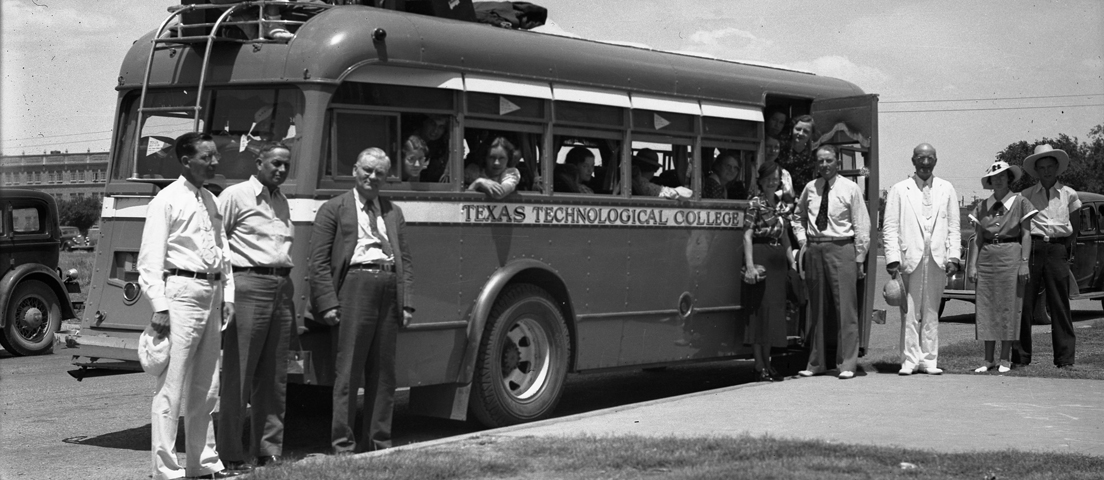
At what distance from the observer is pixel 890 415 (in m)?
9.41

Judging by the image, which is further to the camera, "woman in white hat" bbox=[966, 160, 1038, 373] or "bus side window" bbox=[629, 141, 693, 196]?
"woman in white hat" bbox=[966, 160, 1038, 373]

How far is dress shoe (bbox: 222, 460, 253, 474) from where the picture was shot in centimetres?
786

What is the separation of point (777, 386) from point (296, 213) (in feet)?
15.4

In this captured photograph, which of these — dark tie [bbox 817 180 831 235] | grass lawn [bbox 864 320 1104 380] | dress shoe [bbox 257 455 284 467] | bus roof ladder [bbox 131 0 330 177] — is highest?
bus roof ladder [bbox 131 0 330 177]

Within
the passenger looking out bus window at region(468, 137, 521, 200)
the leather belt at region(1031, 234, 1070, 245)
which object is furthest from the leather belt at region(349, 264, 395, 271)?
the leather belt at region(1031, 234, 1070, 245)

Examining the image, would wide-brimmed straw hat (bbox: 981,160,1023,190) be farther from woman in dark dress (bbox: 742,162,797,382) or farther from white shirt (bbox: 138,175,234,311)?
white shirt (bbox: 138,175,234,311)

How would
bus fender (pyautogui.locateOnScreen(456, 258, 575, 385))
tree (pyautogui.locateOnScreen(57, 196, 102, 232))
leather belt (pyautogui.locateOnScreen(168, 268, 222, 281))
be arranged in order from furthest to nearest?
tree (pyautogui.locateOnScreen(57, 196, 102, 232)) → bus fender (pyautogui.locateOnScreen(456, 258, 575, 385)) → leather belt (pyautogui.locateOnScreen(168, 268, 222, 281))

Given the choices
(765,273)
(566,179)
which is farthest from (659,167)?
(765,273)

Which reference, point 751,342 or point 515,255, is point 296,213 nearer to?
point 515,255

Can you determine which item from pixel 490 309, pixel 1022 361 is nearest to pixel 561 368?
pixel 490 309

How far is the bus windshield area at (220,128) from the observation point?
8633 millimetres

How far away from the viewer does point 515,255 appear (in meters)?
9.74

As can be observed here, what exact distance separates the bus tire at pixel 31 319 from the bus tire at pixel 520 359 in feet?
30.3

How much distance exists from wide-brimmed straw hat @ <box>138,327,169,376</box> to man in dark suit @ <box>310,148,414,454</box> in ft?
3.96
